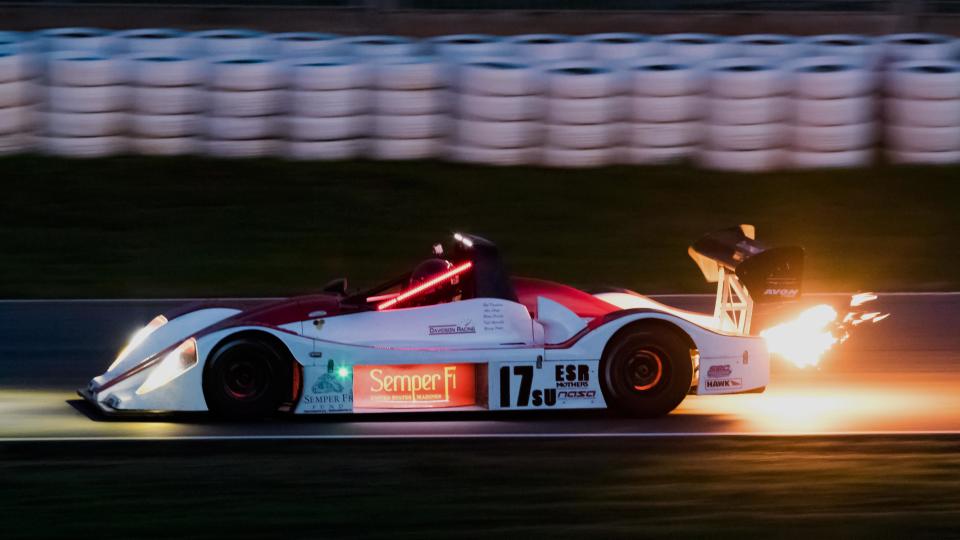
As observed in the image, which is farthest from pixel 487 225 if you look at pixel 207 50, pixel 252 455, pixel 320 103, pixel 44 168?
pixel 252 455

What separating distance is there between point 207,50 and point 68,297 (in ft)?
13.3

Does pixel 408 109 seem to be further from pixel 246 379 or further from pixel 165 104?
pixel 246 379

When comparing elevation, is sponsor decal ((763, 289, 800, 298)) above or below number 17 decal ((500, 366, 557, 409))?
above

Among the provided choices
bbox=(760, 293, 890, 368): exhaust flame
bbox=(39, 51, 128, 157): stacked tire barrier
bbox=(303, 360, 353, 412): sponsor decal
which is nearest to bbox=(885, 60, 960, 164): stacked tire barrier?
bbox=(760, 293, 890, 368): exhaust flame

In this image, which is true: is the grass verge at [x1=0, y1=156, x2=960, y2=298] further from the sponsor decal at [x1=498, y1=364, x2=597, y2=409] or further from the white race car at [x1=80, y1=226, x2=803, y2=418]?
the sponsor decal at [x1=498, y1=364, x2=597, y2=409]

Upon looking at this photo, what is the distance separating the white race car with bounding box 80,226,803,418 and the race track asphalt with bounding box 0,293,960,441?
0.14 meters

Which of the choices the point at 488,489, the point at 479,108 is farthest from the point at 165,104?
the point at 488,489

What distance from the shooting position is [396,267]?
510 inches

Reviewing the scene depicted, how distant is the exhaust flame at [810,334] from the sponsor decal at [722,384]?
1.89 feet

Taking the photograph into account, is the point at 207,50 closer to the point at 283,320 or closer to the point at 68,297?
the point at 68,297

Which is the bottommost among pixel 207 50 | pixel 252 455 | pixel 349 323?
pixel 252 455

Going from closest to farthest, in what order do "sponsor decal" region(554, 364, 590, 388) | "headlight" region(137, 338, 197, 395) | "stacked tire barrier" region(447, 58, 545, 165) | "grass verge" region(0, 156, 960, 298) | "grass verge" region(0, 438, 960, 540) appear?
"grass verge" region(0, 438, 960, 540)
"headlight" region(137, 338, 197, 395)
"sponsor decal" region(554, 364, 590, 388)
"grass verge" region(0, 156, 960, 298)
"stacked tire barrier" region(447, 58, 545, 165)

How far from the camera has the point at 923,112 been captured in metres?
14.4

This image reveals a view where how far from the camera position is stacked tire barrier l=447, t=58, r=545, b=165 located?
14031 millimetres
